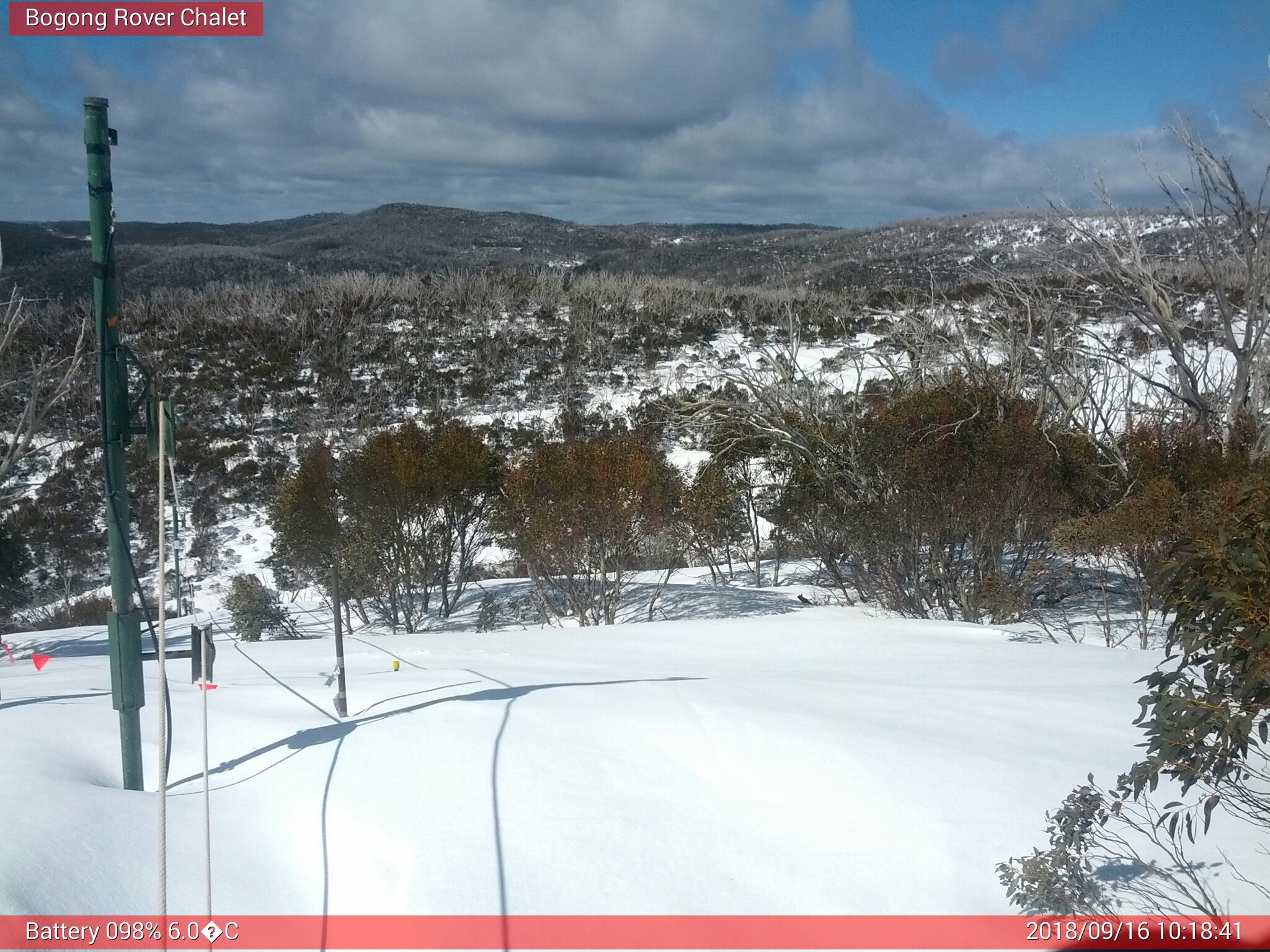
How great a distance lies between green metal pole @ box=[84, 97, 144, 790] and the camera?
4559 mm

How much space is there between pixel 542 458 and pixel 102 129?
35.7 ft

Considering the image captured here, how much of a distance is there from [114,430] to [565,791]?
10.1ft

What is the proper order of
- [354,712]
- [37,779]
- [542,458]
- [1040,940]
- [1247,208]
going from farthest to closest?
[542,458]
[1247,208]
[354,712]
[37,779]
[1040,940]

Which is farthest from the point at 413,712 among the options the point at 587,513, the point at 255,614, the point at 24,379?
the point at 24,379

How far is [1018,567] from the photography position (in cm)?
1421

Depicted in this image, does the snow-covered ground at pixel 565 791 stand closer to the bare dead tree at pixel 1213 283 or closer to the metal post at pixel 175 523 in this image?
the metal post at pixel 175 523

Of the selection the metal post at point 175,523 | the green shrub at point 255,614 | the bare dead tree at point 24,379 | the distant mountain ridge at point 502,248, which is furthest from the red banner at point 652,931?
the distant mountain ridge at point 502,248

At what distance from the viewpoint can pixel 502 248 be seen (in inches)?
3597

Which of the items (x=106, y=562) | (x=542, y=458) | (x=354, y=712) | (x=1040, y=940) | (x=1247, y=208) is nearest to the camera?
(x=1040, y=940)

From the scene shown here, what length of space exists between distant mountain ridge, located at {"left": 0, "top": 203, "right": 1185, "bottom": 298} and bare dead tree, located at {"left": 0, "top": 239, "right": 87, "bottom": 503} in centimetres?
1203

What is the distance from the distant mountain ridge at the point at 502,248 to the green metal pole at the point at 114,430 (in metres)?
38.2

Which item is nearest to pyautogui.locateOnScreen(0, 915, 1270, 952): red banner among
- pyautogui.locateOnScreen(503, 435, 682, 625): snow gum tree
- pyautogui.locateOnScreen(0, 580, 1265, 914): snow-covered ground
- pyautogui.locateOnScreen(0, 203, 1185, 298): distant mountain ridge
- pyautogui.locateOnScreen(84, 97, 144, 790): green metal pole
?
pyautogui.locateOnScreen(0, 580, 1265, 914): snow-covered ground

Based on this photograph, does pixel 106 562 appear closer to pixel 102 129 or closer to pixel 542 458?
pixel 542 458

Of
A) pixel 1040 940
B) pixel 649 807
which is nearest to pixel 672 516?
pixel 649 807
